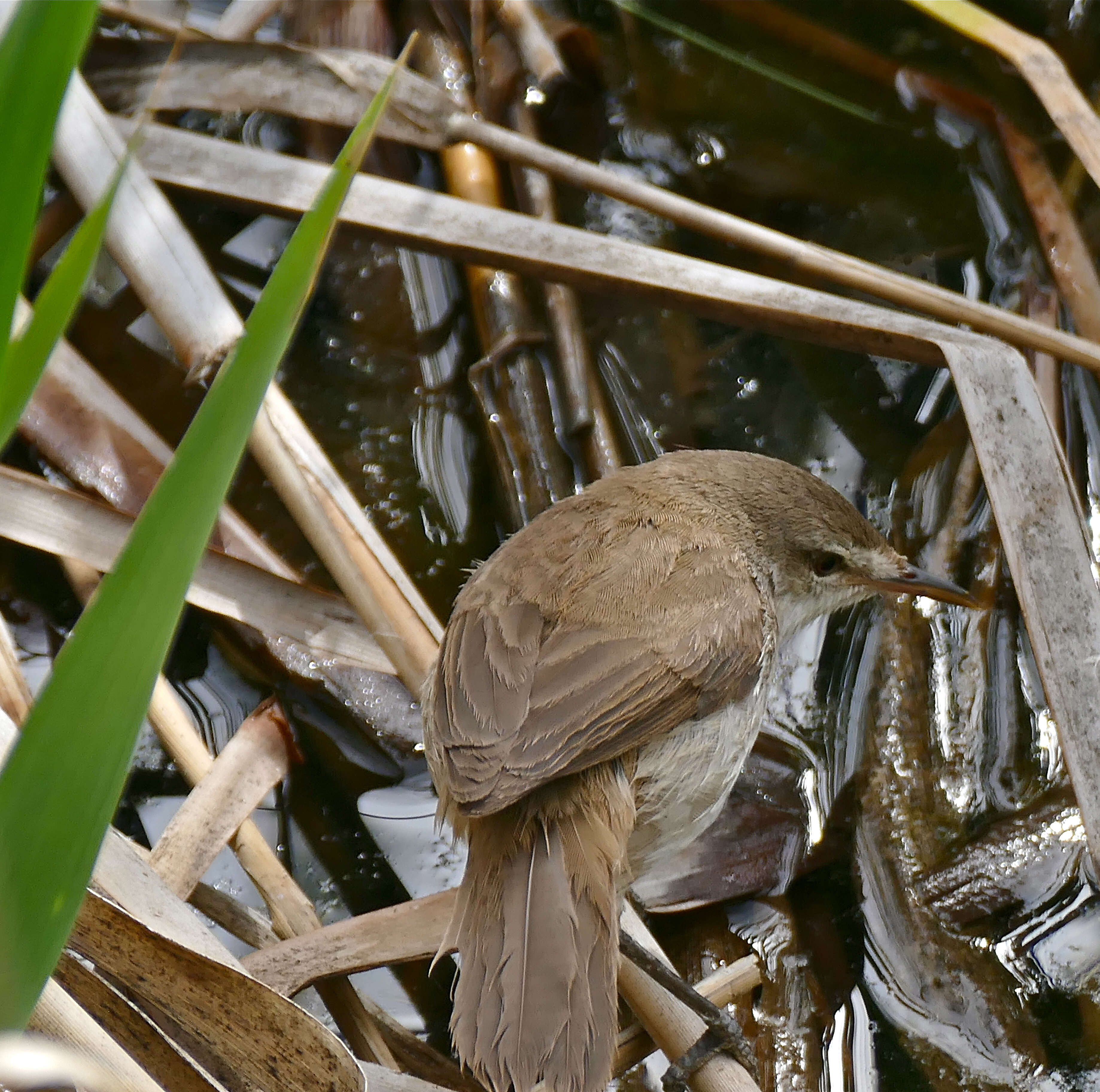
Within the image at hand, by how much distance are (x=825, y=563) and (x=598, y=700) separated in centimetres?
94

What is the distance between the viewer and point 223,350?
3152 mm

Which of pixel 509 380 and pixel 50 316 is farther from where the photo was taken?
pixel 509 380

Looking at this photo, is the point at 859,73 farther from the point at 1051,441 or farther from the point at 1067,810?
the point at 1067,810

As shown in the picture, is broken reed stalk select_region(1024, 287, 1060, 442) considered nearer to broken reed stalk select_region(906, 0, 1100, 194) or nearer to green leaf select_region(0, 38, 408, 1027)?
broken reed stalk select_region(906, 0, 1100, 194)

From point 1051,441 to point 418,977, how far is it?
6.07 feet

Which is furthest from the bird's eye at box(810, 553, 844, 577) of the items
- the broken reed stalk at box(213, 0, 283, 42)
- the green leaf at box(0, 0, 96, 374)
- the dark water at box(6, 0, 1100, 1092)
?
the broken reed stalk at box(213, 0, 283, 42)

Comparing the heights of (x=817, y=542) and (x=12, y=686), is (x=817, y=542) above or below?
above

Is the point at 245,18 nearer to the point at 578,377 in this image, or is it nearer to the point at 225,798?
the point at 578,377

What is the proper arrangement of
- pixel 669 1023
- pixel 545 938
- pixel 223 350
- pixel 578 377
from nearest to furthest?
pixel 545 938 → pixel 669 1023 → pixel 223 350 → pixel 578 377

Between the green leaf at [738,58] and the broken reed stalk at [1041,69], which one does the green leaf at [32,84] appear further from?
the green leaf at [738,58]

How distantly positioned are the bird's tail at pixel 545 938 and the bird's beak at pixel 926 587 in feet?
3.12

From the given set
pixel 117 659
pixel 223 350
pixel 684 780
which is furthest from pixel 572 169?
pixel 117 659

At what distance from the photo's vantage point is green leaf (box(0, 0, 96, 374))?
1.34m

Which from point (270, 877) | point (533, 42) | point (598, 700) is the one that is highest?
point (533, 42)
